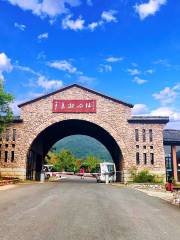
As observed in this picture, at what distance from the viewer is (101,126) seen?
36.9m

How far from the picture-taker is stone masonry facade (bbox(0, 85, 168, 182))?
36.2 metres

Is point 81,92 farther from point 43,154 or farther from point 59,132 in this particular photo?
point 43,154

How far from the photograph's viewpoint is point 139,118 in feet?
121

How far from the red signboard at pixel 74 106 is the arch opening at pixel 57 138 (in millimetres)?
2622

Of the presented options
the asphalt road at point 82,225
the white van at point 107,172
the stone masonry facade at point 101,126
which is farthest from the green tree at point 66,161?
the asphalt road at point 82,225

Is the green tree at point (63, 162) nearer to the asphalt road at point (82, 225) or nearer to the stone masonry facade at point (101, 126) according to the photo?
the stone masonry facade at point (101, 126)

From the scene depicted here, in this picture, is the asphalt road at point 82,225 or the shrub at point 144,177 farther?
the shrub at point 144,177

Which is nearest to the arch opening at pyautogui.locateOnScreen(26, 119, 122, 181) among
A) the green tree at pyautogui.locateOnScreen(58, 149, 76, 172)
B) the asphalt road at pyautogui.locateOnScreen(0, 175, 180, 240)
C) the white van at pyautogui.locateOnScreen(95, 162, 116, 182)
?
the white van at pyautogui.locateOnScreen(95, 162, 116, 182)

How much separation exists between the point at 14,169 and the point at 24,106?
7965 millimetres

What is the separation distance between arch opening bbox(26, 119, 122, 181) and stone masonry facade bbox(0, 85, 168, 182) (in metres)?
2.22

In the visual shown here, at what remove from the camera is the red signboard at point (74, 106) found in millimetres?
37312

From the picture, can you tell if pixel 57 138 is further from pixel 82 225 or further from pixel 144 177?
pixel 82 225

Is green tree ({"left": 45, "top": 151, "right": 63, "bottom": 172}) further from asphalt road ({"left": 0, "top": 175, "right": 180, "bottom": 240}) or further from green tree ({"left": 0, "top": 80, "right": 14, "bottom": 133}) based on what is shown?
asphalt road ({"left": 0, "top": 175, "right": 180, "bottom": 240})

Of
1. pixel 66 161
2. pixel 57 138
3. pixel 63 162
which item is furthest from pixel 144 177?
pixel 63 162
